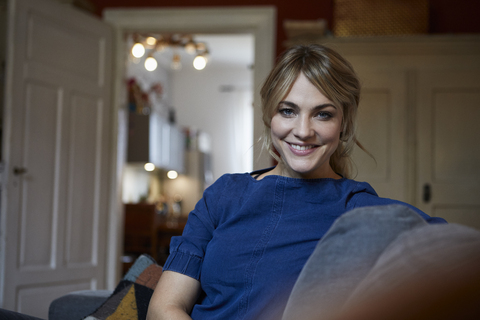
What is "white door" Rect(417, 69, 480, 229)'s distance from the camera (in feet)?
10.6

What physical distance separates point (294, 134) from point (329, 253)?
471 millimetres

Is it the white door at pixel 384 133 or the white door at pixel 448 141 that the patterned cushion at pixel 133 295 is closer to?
the white door at pixel 384 133

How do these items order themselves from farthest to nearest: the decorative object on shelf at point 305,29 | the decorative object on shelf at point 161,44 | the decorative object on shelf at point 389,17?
the decorative object on shelf at point 161,44
the decorative object on shelf at point 389,17
the decorative object on shelf at point 305,29

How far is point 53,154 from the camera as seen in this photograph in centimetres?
332

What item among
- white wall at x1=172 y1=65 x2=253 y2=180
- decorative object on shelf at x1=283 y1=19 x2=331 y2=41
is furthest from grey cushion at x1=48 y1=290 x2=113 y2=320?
white wall at x1=172 y1=65 x2=253 y2=180

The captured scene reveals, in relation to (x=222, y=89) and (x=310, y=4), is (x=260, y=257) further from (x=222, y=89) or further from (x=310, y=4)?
(x=222, y=89)

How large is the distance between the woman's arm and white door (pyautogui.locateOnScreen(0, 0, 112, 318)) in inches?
90.3

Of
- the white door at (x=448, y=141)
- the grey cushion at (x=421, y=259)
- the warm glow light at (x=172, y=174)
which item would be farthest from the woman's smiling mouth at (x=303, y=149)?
the warm glow light at (x=172, y=174)

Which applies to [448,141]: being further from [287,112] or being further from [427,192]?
[287,112]

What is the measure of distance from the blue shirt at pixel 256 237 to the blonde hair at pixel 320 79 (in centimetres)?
16

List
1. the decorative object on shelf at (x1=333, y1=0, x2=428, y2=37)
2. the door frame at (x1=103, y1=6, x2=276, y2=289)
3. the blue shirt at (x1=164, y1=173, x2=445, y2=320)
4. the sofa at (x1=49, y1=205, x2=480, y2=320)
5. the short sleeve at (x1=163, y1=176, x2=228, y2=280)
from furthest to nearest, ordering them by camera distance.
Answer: the door frame at (x1=103, y1=6, x2=276, y2=289)
the decorative object on shelf at (x1=333, y1=0, x2=428, y2=37)
the short sleeve at (x1=163, y1=176, x2=228, y2=280)
the blue shirt at (x1=164, y1=173, x2=445, y2=320)
the sofa at (x1=49, y1=205, x2=480, y2=320)

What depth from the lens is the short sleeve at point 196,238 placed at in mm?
1061

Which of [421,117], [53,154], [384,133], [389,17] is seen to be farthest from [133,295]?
[389,17]

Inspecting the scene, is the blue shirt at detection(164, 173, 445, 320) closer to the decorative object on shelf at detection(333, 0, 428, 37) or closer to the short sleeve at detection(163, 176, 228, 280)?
the short sleeve at detection(163, 176, 228, 280)
